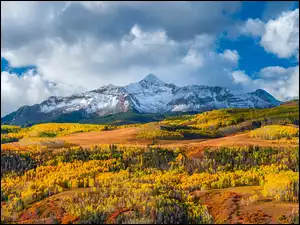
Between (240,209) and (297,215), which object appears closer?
(297,215)

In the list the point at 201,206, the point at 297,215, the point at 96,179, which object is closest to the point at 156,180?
the point at 96,179

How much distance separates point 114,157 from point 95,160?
367 centimetres

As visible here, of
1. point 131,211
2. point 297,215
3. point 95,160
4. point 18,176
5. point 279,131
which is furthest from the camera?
point 279,131

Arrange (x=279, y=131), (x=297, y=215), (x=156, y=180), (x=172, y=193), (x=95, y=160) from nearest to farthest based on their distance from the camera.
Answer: (x=297, y=215) < (x=172, y=193) < (x=156, y=180) < (x=95, y=160) < (x=279, y=131)

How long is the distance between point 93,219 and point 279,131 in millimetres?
79232

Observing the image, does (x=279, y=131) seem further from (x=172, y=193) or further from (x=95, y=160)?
(x=172, y=193)

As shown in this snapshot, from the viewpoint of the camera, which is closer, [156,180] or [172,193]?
[172,193]

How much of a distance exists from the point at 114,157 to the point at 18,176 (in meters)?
16.0

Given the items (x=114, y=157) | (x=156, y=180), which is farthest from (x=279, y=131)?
(x=156, y=180)

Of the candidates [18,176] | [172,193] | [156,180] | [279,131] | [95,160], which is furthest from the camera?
[279,131]

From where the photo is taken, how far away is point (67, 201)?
3722cm

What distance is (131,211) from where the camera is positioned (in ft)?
110

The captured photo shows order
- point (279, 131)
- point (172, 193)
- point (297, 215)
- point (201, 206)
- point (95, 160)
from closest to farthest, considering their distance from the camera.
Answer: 1. point (297, 215)
2. point (201, 206)
3. point (172, 193)
4. point (95, 160)
5. point (279, 131)

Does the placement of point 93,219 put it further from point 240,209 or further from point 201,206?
point 240,209
